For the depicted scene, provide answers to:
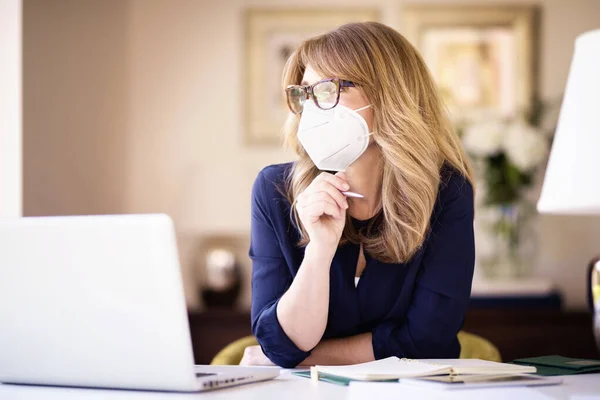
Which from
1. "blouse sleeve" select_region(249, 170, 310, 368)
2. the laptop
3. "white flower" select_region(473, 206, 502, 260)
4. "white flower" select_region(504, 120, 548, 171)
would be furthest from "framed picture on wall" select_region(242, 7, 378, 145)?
the laptop

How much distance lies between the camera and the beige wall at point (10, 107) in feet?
8.49

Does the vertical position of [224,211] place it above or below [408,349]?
above

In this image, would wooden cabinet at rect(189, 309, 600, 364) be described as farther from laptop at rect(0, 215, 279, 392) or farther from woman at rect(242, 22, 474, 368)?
laptop at rect(0, 215, 279, 392)

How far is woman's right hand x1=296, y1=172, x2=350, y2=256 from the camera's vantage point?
5.03 ft

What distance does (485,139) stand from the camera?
3.22 m

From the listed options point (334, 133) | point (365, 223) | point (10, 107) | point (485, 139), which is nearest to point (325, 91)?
point (334, 133)

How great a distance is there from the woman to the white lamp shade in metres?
0.41

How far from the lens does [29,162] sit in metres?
2.76

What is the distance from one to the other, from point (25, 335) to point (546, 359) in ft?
3.29

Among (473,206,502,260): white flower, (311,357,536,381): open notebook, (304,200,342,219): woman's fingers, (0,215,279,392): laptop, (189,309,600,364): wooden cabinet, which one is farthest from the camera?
(473,206,502,260): white flower

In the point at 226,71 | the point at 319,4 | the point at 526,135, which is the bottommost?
the point at 526,135

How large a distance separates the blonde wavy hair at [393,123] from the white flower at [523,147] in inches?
62.1

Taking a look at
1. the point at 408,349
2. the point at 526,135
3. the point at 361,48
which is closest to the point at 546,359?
the point at 408,349

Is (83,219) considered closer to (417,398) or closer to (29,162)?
(417,398)
